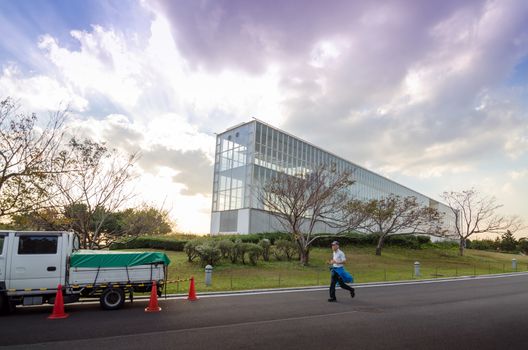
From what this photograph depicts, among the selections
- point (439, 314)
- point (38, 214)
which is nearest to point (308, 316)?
point (439, 314)

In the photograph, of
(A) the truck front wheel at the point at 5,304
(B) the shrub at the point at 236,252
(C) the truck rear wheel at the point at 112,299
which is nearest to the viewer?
(A) the truck front wheel at the point at 5,304

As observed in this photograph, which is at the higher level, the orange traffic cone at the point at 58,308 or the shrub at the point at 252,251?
the shrub at the point at 252,251

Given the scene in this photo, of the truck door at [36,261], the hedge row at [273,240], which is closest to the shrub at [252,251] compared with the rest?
the hedge row at [273,240]

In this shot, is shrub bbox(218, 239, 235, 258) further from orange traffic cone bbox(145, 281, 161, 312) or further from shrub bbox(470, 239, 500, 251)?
shrub bbox(470, 239, 500, 251)

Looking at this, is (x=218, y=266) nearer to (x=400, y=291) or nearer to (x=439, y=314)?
(x=400, y=291)

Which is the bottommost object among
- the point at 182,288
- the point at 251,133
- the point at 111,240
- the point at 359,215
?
the point at 182,288

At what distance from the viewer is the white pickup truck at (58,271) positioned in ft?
33.4

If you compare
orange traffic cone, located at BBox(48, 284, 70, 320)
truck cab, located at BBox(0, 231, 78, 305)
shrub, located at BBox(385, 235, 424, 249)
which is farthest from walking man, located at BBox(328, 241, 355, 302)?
shrub, located at BBox(385, 235, 424, 249)

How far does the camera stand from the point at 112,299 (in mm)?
10906

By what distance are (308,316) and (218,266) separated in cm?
1378

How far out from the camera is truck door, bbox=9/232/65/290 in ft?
33.5

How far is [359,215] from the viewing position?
3297 centimetres

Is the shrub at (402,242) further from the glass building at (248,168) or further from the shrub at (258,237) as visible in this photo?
the shrub at (258,237)

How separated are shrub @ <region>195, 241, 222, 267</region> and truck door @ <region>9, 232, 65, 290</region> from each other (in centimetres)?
1244
